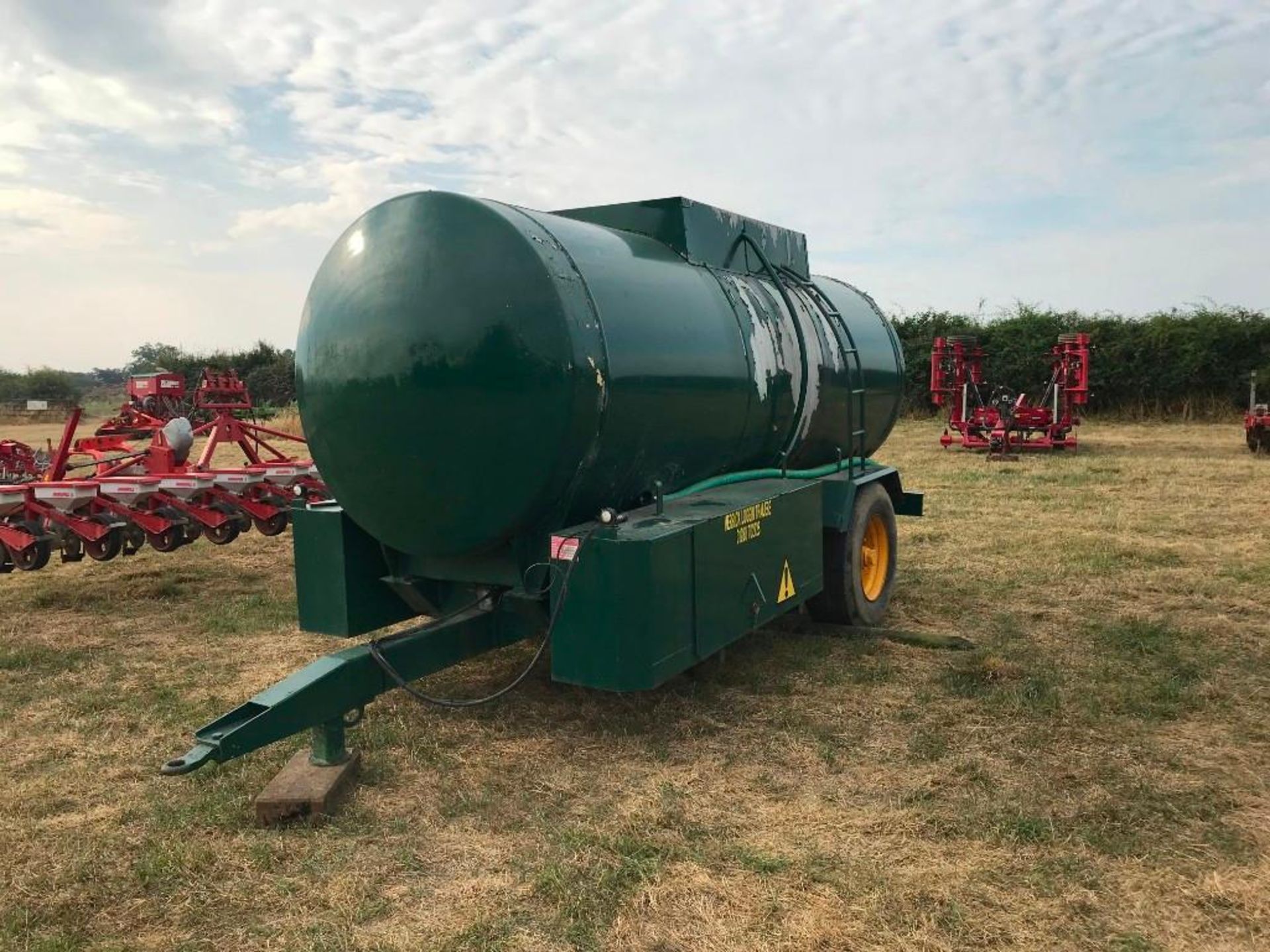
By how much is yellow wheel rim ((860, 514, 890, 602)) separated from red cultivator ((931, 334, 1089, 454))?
32.4 ft

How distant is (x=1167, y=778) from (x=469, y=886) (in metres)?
2.65

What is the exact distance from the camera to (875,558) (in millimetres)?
6504

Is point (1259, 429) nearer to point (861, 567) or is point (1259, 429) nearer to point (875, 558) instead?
point (875, 558)

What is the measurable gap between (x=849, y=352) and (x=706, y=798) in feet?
11.2

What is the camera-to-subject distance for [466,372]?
145 inches

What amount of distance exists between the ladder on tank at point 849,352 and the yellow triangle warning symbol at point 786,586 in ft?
4.90

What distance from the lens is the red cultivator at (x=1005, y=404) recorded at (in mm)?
15797

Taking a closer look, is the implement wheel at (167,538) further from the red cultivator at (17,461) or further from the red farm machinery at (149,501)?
the red cultivator at (17,461)

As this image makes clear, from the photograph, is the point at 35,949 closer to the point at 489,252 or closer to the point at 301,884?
the point at 301,884

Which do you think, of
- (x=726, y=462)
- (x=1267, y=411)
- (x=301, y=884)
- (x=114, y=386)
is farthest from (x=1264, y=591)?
(x=114, y=386)

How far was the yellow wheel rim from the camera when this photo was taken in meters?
6.37

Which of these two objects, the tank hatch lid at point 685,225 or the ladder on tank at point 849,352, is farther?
the ladder on tank at point 849,352

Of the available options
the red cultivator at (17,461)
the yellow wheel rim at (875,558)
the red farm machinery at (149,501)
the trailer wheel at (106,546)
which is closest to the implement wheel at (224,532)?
the red farm machinery at (149,501)

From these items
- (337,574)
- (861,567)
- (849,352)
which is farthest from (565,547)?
(849,352)
